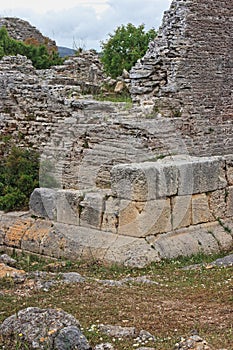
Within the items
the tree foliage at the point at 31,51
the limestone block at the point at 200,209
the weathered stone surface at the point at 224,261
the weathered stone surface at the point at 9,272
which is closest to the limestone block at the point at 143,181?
the limestone block at the point at 200,209

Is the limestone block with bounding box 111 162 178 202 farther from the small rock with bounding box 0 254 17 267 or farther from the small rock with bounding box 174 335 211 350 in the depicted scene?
the small rock with bounding box 174 335 211 350

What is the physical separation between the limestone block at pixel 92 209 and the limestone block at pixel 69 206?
0.10 m

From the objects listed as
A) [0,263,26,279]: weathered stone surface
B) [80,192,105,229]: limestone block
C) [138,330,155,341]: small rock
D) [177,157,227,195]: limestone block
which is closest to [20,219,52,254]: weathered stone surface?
[80,192,105,229]: limestone block

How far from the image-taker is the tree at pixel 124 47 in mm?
18578

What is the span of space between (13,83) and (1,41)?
8.36 metres

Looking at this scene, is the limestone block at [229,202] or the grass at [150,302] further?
the limestone block at [229,202]

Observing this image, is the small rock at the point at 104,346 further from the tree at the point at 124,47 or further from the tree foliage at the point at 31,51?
the tree foliage at the point at 31,51

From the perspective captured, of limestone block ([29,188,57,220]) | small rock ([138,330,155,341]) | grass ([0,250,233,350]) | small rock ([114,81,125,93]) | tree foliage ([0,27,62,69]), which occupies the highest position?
tree foliage ([0,27,62,69])

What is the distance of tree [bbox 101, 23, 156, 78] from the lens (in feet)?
61.0

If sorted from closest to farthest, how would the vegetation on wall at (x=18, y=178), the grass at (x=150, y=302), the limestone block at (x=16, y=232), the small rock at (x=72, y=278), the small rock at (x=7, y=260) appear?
the grass at (x=150, y=302) < the small rock at (x=72, y=278) < the small rock at (x=7, y=260) < the limestone block at (x=16, y=232) < the vegetation on wall at (x=18, y=178)

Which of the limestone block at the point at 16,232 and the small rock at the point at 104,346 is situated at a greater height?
the small rock at the point at 104,346

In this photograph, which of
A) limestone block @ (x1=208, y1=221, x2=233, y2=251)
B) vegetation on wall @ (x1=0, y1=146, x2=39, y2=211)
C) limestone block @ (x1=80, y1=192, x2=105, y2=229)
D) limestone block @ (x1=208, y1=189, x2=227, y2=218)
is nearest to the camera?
limestone block @ (x1=80, y1=192, x2=105, y2=229)

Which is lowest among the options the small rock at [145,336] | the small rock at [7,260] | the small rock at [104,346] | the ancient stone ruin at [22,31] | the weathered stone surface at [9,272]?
the small rock at [7,260]

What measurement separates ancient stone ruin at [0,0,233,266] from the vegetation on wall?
25 cm
